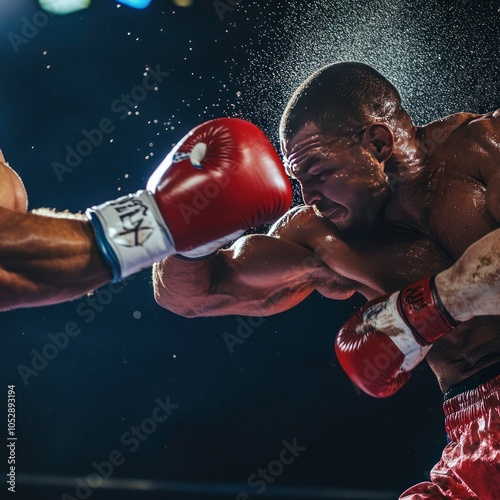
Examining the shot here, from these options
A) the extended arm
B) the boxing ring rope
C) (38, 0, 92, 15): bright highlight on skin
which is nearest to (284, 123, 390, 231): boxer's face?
the extended arm

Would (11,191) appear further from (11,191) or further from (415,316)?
(415,316)

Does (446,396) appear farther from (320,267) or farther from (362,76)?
(362,76)

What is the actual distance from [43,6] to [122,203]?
8.58 ft

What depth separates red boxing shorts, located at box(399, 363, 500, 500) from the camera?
191cm

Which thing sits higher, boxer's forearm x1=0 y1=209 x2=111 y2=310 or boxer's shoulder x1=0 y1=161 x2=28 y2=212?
boxer's forearm x1=0 y1=209 x2=111 y2=310

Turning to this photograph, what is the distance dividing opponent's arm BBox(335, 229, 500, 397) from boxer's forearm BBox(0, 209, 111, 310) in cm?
84

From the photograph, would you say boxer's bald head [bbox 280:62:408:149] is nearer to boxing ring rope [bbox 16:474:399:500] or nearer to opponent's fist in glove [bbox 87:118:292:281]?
opponent's fist in glove [bbox 87:118:292:281]

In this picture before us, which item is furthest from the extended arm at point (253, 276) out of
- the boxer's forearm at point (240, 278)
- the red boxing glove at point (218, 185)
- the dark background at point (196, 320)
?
the dark background at point (196, 320)

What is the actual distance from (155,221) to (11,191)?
2.08 ft

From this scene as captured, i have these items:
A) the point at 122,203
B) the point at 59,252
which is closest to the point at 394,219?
the point at 122,203

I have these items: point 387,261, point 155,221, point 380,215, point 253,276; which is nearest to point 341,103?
point 380,215

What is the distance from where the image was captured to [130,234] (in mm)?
1579

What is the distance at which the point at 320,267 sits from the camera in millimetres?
2494

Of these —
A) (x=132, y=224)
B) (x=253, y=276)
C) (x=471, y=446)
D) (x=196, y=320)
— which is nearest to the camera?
(x=132, y=224)
